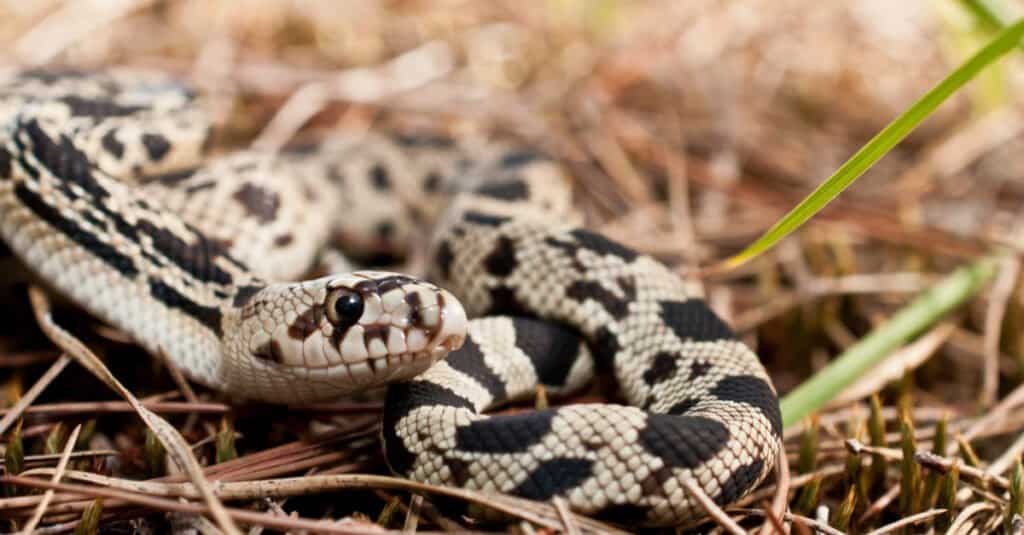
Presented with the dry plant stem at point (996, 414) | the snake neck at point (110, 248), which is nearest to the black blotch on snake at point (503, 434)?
the snake neck at point (110, 248)

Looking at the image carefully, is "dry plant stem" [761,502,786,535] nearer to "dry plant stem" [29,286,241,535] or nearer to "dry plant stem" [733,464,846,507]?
"dry plant stem" [733,464,846,507]

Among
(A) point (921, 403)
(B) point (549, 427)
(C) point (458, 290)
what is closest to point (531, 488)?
(B) point (549, 427)

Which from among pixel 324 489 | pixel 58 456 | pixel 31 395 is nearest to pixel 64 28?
pixel 31 395

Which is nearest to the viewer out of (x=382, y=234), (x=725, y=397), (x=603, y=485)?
(x=603, y=485)

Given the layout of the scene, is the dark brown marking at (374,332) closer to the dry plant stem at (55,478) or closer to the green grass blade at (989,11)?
the dry plant stem at (55,478)

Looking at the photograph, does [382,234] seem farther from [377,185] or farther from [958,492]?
[958,492]

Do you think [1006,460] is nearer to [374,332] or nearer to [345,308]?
[374,332]

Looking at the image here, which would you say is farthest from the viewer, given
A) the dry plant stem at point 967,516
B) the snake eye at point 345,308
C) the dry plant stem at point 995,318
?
the dry plant stem at point 995,318

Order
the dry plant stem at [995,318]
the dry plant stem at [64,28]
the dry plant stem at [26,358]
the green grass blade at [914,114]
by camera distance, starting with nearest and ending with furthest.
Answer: the green grass blade at [914,114] < the dry plant stem at [26,358] < the dry plant stem at [995,318] < the dry plant stem at [64,28]
